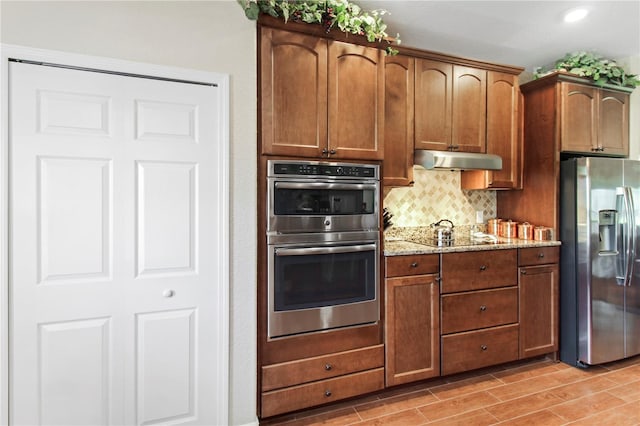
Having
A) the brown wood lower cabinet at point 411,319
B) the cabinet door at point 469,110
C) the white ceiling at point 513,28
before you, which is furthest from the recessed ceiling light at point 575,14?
the brown wood lower cabinet at point 411,319

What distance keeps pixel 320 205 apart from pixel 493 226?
2090mm

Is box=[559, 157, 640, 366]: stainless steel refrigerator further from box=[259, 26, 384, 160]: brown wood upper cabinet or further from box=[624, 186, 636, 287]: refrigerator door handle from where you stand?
box=[259, 26, 384, 160]: brown wood upper cabinet

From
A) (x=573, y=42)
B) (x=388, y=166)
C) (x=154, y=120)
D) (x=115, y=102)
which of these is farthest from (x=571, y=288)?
(x=115, y=102)

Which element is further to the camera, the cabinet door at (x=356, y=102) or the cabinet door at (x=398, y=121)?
the cabinet door at (x=398, y=121)

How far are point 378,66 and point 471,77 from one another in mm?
1043

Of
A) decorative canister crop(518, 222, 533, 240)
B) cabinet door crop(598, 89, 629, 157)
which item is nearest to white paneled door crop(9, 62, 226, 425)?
decorative canister crop(518, 222, 533, 240)

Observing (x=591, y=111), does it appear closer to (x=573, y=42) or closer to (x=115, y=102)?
(x=573, y=42)

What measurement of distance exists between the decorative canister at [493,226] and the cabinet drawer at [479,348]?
94 cm

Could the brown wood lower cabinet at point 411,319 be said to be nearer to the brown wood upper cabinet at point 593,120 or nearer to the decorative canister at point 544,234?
the decorative canister at point 544,234

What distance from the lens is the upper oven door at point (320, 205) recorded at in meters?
2.09

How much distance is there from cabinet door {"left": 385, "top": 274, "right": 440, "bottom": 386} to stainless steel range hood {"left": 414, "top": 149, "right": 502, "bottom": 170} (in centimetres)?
83

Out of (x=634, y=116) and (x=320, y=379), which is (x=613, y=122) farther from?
(x=320, y=379)

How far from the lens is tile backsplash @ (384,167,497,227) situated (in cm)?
315

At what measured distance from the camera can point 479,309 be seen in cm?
264
